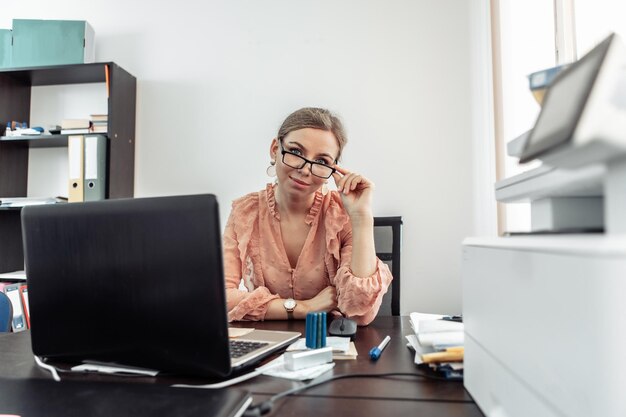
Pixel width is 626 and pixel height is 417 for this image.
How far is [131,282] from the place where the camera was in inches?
25.2

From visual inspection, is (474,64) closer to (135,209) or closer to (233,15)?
(233,15)

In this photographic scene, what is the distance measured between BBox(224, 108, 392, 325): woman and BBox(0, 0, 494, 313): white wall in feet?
3.28

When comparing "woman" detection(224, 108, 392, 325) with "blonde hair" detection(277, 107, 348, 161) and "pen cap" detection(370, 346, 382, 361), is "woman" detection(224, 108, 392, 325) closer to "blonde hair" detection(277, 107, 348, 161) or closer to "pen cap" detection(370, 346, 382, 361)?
"blonde hair" detection(277, 107, 348, 161)

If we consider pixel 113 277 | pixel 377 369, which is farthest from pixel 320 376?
pixel 113 277

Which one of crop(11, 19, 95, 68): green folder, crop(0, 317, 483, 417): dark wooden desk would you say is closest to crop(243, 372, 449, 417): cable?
crop(0, 317, 483, 417): dark wooden desk

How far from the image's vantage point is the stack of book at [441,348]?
2.19 ft

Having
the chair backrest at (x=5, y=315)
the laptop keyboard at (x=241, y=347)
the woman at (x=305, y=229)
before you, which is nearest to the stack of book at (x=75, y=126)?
the chair backrest at (x=5, y=315)

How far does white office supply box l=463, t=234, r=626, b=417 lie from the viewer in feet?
0.99

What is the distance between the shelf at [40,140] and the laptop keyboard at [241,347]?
215 cm

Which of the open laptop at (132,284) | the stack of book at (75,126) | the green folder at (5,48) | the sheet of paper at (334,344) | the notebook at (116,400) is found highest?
the green folder at (5,48)

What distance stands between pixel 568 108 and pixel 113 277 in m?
0.62

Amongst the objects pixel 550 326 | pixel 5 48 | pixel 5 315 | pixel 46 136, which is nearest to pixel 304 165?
pixel 550 326

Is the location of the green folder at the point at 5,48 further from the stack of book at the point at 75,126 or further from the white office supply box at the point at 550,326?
the white office supply box at the point at 550,326

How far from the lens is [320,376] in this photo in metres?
0.67
